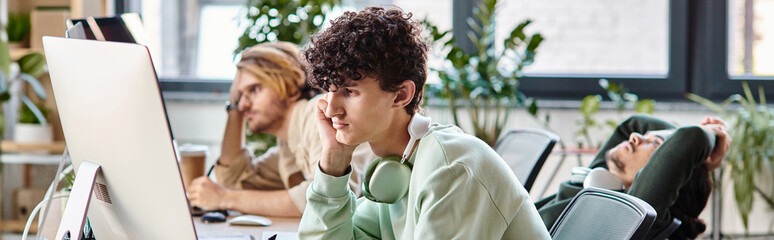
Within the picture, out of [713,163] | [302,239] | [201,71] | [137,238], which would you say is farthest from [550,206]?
[201,71]

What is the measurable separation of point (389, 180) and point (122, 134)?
38 centimetres

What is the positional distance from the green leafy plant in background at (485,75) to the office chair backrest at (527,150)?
41.4 inches

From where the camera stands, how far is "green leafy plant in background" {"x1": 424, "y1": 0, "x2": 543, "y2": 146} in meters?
3.40

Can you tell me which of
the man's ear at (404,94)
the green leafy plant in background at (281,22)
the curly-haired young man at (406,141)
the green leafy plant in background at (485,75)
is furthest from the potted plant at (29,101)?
the man's ear at (404,94)

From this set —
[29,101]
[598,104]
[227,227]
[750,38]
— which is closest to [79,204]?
[227,227]

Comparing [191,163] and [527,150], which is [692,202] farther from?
[191,163]

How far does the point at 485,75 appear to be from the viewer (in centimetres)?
349

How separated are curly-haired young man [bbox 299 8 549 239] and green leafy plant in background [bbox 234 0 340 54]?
91.5 inches

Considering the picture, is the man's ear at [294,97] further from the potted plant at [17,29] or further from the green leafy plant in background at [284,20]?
the potted plant at [17,29]

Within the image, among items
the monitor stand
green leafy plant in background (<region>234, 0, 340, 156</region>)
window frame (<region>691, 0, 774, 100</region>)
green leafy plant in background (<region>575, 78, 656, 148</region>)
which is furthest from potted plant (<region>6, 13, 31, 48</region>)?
window frame (<region>691, 0, 774, 100</region>)

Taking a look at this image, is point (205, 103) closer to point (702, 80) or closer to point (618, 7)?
point (618, 7)

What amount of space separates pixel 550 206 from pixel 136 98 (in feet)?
3.90

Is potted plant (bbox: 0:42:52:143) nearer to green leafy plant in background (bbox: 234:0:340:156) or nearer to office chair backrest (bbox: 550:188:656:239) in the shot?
green leafy plant in background (bbox: 234:0:340:156)

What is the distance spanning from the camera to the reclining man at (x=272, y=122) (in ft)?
6.86
